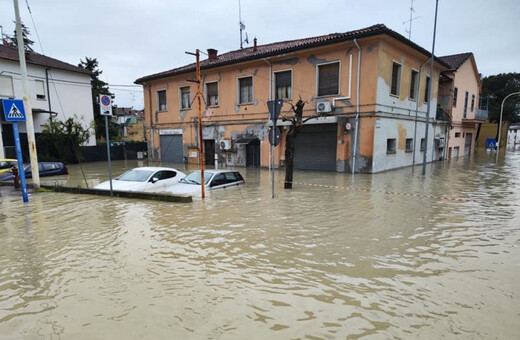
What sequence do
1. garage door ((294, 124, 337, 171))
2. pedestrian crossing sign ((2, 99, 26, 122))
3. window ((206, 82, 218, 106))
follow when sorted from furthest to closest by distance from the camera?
window ((206, 82, 218, 106)) < garage door ((294, 124, 337, 171)) < pedestrian crossing sign ((2, 99, 26, 122))

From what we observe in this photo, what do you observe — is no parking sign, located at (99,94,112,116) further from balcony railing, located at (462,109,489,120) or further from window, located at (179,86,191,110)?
balcony railing, located at (462,109,489,120)

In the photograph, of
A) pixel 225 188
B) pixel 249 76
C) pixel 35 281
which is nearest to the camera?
pixel 35 281

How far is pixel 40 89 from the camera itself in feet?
77.5

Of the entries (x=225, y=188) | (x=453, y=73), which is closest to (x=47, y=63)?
(x=225, y=188)

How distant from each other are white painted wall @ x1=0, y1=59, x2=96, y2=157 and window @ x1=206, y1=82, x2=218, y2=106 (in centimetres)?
1076

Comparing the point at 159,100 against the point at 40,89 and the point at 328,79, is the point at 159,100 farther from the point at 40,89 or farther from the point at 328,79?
the point at 328,79

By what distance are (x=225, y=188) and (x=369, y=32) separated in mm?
9585

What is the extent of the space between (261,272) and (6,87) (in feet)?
86.0

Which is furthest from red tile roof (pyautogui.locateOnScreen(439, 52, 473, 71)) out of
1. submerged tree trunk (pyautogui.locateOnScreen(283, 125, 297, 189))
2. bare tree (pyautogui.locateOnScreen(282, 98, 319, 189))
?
submerged tree trunk (pyautogui.locateOnScreen(283, 125, 297, 189))

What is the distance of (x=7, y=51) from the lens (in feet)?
75.5

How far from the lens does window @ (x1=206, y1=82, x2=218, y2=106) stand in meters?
20.4

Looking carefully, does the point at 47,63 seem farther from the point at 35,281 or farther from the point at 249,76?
the point at 35,281

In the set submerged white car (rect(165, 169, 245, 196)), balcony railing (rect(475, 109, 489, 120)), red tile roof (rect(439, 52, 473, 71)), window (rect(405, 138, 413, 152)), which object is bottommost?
submerged white car (rect(165, 169, 245, 196))

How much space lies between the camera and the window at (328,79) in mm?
15656
